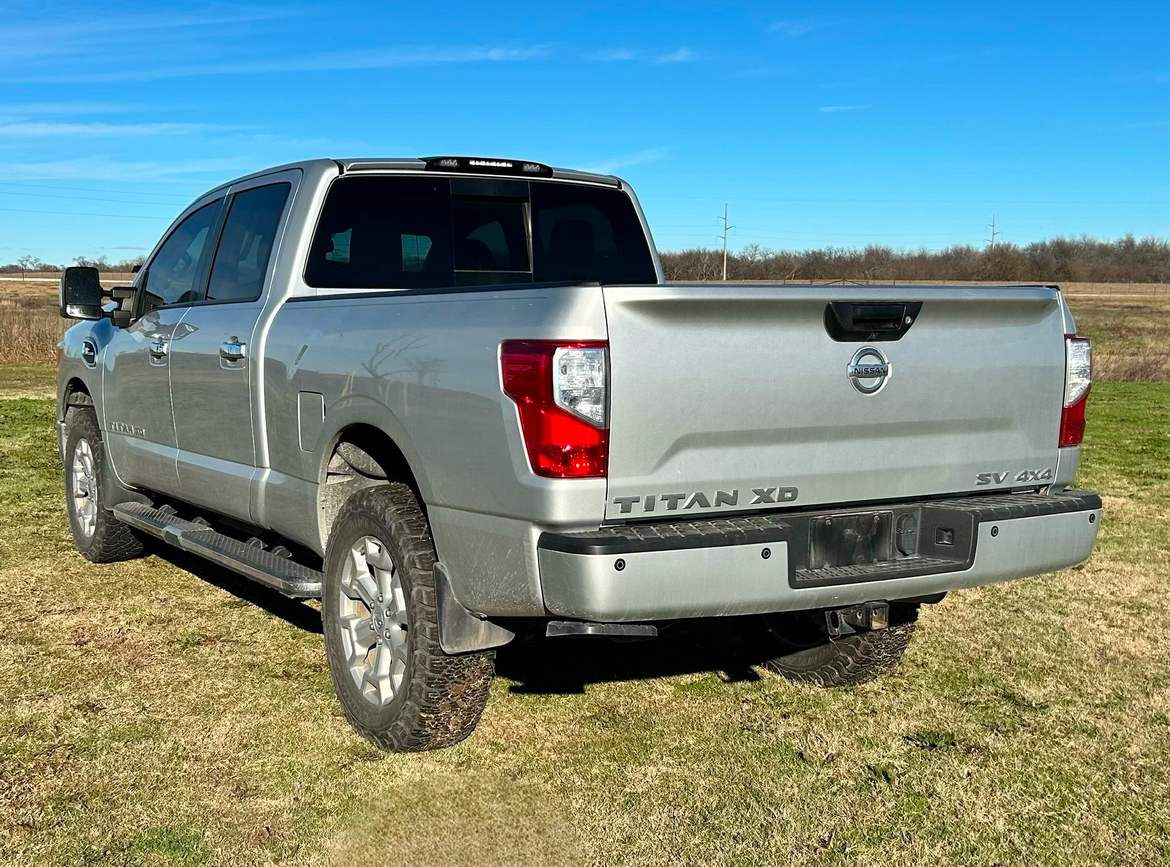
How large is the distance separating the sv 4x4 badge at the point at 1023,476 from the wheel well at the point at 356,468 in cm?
185

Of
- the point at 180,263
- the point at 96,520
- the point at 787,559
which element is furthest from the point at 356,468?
the point at 96,520

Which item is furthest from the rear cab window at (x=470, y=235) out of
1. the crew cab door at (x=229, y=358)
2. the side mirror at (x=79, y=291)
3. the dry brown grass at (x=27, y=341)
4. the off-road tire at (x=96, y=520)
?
the dry brown grass at (x=27, y=341)

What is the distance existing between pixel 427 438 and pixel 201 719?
1616 millimetres

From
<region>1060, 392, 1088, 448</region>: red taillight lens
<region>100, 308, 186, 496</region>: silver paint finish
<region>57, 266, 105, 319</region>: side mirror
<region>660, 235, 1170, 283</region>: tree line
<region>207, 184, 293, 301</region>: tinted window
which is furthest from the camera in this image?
<region>660, 235, 1170, 283</region>: tree line

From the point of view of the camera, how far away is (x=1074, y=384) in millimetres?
3922

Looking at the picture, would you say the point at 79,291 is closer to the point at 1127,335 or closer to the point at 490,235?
the point at 490,235

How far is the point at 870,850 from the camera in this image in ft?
11.1

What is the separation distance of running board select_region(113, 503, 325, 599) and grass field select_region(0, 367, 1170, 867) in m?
0.46

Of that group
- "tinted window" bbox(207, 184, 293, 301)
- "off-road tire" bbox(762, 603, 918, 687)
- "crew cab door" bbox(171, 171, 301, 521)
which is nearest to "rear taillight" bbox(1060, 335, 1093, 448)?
"off-road tire" bbox(762, 603, 918, 687)

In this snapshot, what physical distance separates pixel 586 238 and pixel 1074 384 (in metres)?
2.29

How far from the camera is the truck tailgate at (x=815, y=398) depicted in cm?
318

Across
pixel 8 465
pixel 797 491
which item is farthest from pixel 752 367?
pixel 8 465

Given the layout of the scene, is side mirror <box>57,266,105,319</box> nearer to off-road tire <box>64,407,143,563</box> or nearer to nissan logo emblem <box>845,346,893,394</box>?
off-road tire <box>64,407,143,563</box>

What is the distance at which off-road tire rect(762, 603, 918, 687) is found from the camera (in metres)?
4.66
